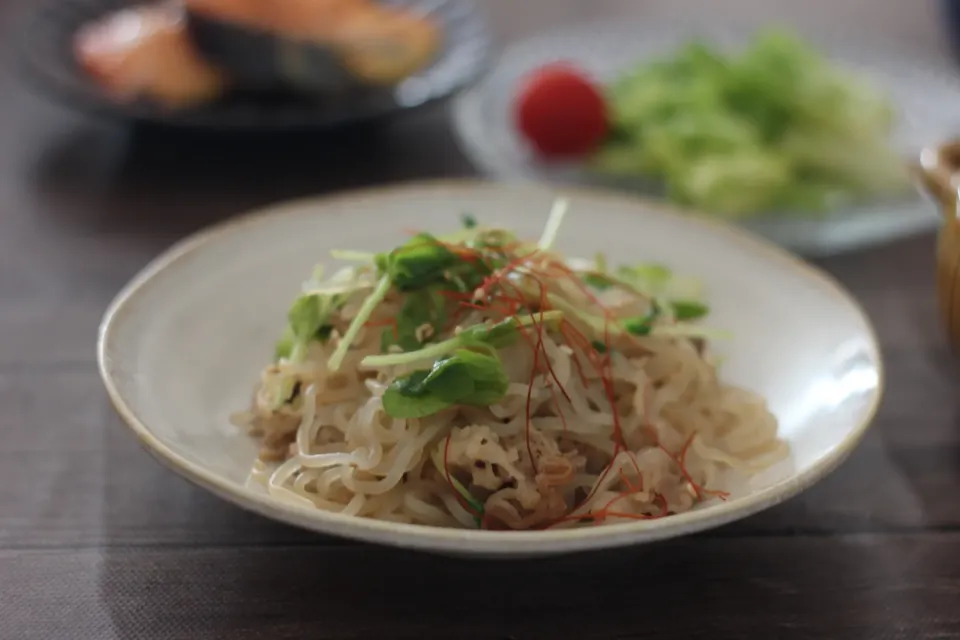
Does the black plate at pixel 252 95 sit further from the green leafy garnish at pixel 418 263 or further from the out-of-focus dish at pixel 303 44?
the green leafy garnish at pixel 418 263

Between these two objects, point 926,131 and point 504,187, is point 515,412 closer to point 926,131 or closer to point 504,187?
point 504,187

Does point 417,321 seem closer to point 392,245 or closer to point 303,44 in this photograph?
point 392,245

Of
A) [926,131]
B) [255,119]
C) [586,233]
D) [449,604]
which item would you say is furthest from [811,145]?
[449,604]

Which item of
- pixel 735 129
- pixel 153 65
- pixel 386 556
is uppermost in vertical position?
pixel 153 65

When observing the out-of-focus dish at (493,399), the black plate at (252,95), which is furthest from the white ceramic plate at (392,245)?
the black plate at (252,95)

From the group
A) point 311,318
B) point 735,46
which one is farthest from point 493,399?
point 735,46

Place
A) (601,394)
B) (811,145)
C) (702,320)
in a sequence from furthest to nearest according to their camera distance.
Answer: (811,145) → (702,320) → (601,394)
